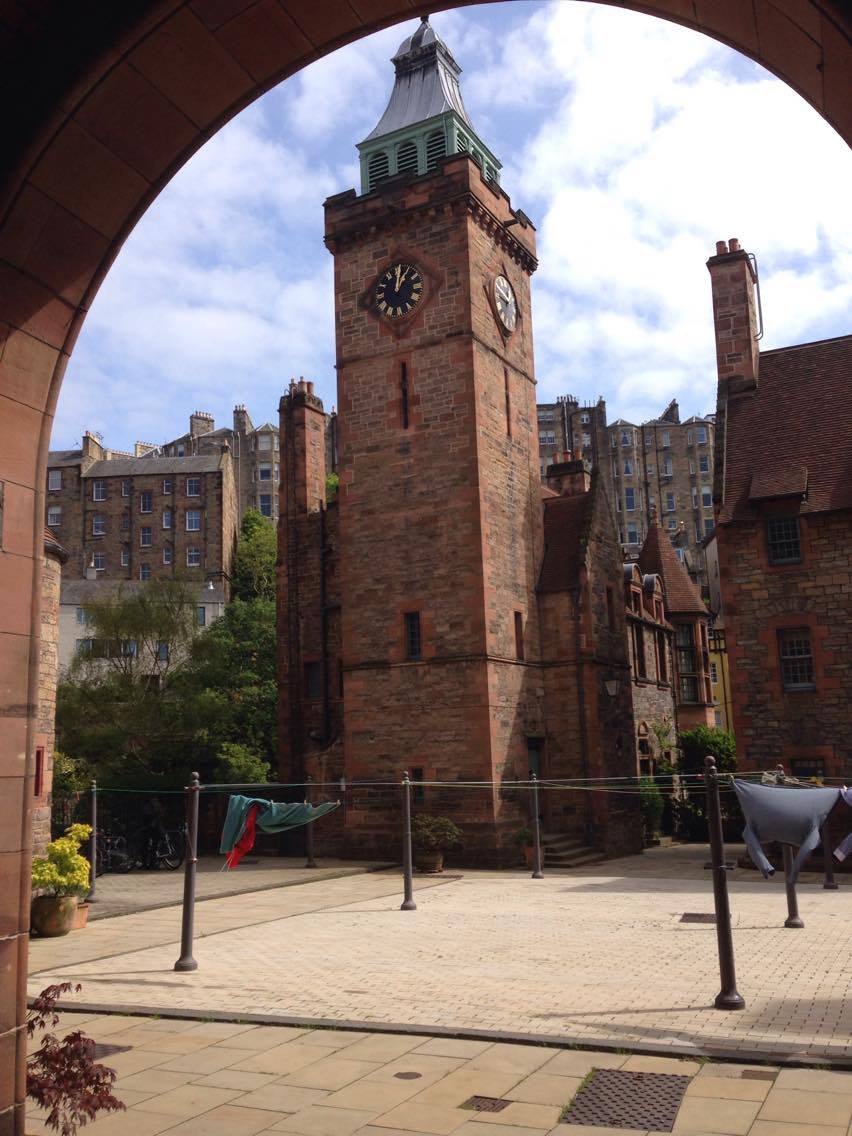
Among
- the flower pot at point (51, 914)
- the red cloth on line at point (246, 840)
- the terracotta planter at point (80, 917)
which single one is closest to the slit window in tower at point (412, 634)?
the red cloth on line at point (246, 840)

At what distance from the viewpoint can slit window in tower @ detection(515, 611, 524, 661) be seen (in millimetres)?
28812

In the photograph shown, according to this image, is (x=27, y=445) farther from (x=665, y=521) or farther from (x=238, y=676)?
(x=665, y=521)

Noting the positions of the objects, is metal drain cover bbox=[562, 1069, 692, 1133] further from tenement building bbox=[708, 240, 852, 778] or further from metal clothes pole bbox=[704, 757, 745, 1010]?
tenement building bbox=[708, 240, 852, 778]

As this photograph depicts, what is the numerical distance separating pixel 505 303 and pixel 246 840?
19.9 meters

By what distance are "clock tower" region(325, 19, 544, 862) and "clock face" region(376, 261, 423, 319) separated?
42 millimetres

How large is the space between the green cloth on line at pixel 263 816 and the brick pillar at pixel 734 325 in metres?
16.7

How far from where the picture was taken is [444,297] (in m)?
28.9

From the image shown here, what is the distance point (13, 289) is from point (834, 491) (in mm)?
23714

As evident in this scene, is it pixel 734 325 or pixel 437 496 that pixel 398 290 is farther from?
pixel 734 325

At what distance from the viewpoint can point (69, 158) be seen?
15.1ft

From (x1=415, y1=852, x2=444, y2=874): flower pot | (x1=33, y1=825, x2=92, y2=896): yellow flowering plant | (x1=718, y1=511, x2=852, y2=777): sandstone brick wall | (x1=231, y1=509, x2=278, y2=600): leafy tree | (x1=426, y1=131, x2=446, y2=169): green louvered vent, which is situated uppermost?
(x1=426, y1=131, x2=446, y2=169): green louvered vent

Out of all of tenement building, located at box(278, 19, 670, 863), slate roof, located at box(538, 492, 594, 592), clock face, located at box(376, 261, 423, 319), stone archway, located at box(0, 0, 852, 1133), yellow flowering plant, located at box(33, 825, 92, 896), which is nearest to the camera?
stone archway, located at box(0, 0, 852, 1133)

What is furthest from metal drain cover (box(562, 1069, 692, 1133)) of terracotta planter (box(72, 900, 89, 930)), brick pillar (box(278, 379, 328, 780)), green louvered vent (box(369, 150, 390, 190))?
green louvered vent (box(369, 150, 390, 190))

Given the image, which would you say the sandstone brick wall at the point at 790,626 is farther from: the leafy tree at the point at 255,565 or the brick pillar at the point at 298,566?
the leafy tree at the point at 255,565
